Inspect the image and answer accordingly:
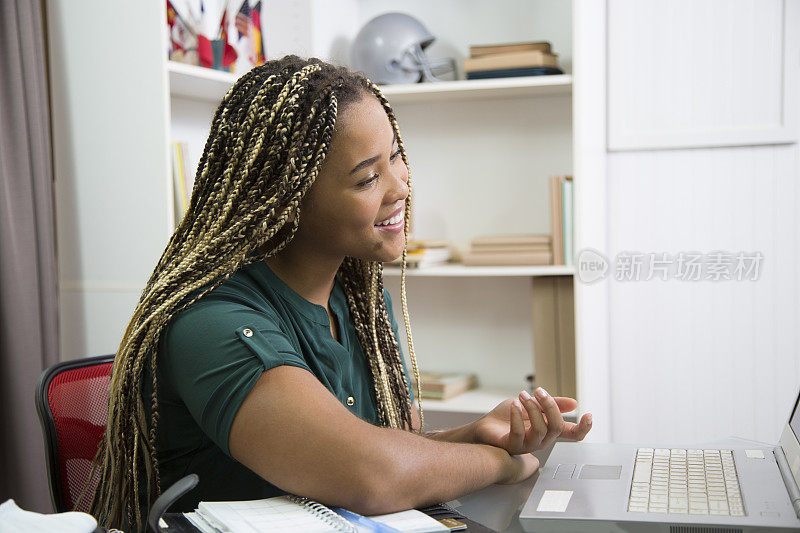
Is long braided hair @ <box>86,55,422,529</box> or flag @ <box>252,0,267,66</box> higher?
flag @ <box>252,0,267,66</box>

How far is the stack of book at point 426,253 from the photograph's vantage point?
2709 mm

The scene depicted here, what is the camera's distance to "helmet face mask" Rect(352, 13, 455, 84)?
2.69 meters

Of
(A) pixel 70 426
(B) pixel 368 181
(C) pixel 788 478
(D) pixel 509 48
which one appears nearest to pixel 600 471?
(C) pixel 788 478

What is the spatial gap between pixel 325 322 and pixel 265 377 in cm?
33

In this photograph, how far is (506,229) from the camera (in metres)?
2.91

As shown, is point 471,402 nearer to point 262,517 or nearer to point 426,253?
point 426,253

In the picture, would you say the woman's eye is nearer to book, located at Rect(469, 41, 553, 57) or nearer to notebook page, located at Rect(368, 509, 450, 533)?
notebook page, located at Rect(368, 509, 450, 533)

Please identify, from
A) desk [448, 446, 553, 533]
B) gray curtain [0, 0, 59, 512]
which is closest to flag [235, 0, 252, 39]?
gray curtain [0, 0, 59, 512]

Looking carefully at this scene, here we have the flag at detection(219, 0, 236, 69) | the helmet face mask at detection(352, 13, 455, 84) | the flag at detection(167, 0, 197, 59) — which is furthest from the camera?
the helmet face mask at detection(352, 13, 455, 84)

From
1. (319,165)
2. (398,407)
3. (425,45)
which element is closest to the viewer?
(319,165)

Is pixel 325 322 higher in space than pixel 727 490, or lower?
higher

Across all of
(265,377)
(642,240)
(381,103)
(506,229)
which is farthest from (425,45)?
(265,377)

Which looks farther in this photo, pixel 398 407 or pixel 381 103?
pixel 398 407

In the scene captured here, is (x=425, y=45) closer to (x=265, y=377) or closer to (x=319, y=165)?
(x=319, y=165)
